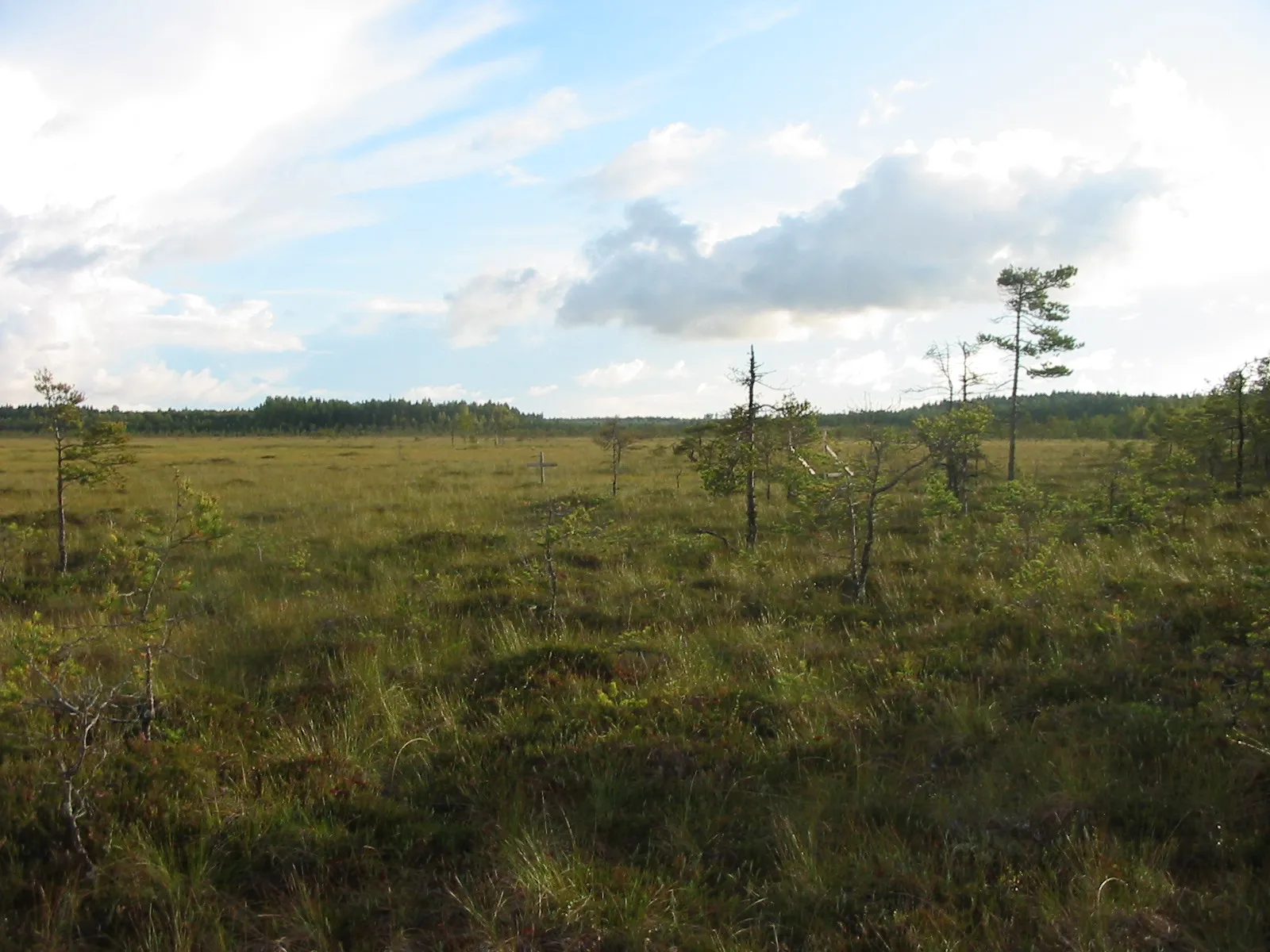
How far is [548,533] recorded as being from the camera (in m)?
7.91

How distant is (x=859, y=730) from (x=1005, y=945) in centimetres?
188

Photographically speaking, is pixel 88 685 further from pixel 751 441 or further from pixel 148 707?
pixel 751 441

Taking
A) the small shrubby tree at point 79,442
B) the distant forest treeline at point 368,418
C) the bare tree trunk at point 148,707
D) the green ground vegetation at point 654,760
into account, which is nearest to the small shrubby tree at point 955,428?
the green ground vegetation at point 654,760

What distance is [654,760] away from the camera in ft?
14.7

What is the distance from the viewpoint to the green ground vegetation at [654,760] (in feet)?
10.5

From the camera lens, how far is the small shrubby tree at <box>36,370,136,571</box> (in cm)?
990

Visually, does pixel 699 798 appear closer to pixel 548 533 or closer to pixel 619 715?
pixel 619 715

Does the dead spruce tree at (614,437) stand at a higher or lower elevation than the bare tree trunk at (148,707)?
higher

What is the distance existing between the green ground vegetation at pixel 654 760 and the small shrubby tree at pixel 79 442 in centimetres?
198

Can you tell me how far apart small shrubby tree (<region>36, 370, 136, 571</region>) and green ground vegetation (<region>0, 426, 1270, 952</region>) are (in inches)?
77.9

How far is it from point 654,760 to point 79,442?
11.0m

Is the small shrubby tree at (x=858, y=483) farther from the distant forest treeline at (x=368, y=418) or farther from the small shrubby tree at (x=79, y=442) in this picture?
the distant forest treeline at (x=368, y=418)

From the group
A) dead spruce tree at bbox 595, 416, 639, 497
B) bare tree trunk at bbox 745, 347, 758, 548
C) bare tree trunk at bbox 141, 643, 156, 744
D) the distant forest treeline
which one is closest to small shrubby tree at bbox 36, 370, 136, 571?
bare tree trunk at bbox 141, 643, 156, 744

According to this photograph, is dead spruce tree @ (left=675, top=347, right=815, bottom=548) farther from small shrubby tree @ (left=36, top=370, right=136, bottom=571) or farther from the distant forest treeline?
the distant forest treeline
